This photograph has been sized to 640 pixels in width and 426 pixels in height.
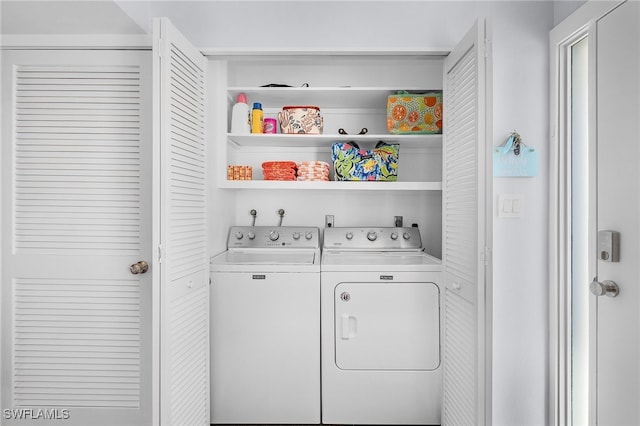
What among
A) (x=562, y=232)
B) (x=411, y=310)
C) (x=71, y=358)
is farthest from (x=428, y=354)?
(x=71, y=358)

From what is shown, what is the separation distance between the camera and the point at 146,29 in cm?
194

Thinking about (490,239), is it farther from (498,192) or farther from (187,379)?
(187,379)

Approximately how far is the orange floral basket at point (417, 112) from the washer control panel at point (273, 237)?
909mm

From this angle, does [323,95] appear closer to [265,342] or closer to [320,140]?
[320,140]

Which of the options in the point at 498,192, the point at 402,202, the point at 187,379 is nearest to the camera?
the point at 187,379

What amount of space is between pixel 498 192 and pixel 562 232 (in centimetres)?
37

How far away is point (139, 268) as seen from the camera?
1763mm

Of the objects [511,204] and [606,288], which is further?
[511,204]

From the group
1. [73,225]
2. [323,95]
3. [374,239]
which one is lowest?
[374,239]

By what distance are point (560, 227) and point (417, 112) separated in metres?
0.99

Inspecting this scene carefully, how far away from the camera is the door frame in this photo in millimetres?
1915

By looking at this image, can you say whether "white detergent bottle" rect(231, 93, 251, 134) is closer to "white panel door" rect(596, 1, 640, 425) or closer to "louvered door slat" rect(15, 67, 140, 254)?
"louvered door slat" rect(15, 67, 140, 254)

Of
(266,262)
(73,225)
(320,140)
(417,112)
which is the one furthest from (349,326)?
(73,225)

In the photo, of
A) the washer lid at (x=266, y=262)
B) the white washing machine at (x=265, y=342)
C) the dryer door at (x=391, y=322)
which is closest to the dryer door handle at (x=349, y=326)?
the dryer door at (x=391, y=322)
